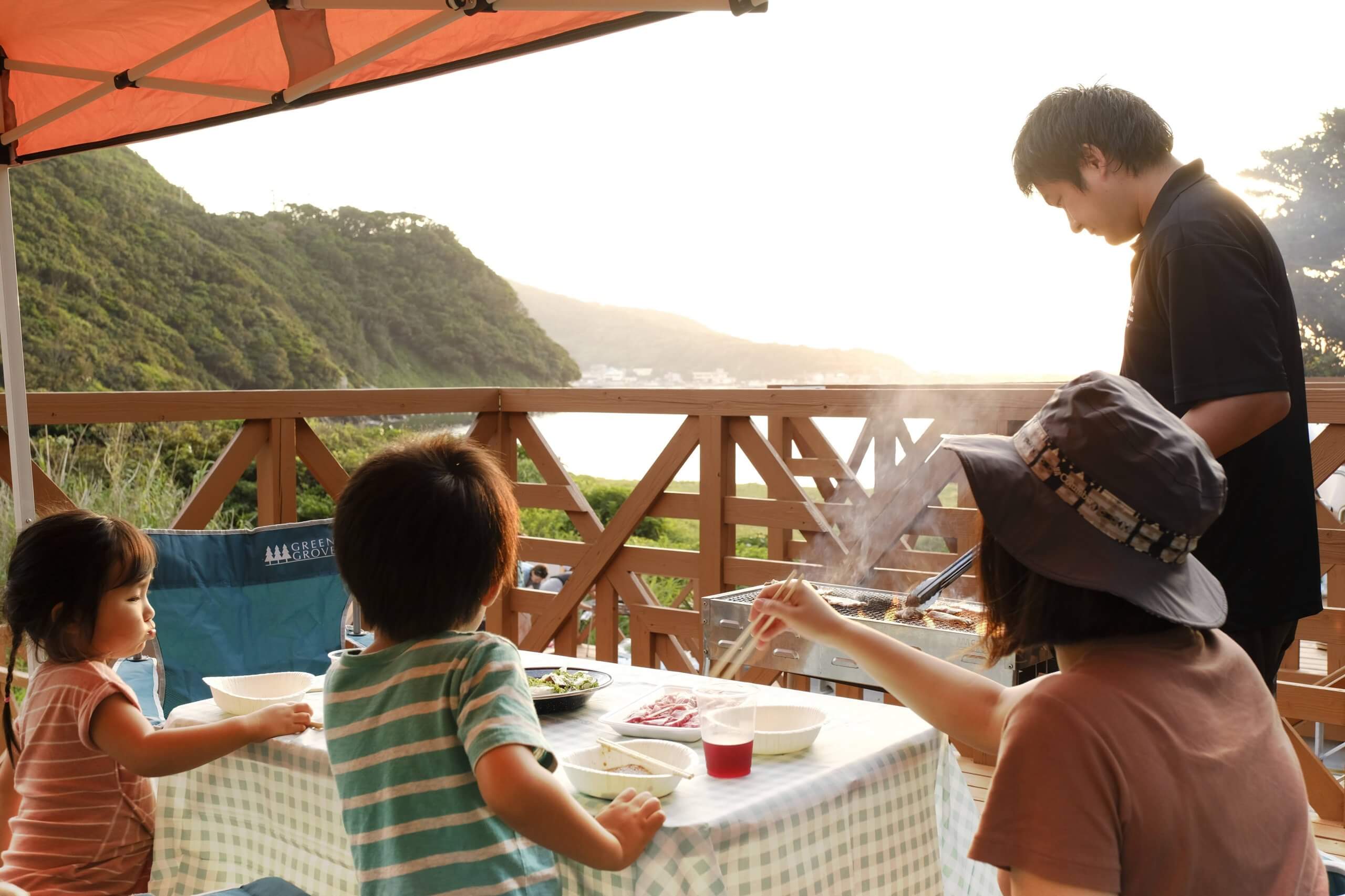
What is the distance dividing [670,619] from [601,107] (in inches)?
1163

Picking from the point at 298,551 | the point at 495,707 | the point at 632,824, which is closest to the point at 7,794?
the point at 298,551

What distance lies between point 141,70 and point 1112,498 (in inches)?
93.5

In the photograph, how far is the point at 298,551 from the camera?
267cm

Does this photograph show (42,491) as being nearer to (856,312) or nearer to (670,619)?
(670,619)

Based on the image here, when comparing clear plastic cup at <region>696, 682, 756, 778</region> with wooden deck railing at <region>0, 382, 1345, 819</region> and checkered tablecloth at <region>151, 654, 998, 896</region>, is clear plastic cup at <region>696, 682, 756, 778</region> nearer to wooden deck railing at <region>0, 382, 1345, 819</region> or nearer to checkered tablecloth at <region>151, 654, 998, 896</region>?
checkered tablecloth at <region>151, 654, 998, 896</region>

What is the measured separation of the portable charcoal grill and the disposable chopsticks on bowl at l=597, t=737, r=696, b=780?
0.93 meters

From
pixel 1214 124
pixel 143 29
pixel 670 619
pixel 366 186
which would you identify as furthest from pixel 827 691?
pixel 366 186

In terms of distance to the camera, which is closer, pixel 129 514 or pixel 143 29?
pixel 143 29

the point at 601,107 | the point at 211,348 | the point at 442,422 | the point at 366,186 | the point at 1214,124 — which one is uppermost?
the point at 601,107

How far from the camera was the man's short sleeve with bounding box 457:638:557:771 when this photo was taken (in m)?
1.14

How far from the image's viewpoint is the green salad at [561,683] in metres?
1.68

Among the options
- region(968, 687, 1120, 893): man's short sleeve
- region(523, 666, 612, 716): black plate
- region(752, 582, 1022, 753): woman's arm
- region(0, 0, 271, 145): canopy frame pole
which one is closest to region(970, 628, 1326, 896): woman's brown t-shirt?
region(968, 687, 1120, 893): man's short sleeve

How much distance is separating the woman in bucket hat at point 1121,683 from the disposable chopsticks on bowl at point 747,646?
0.54 metres

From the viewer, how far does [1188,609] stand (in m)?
0.83
